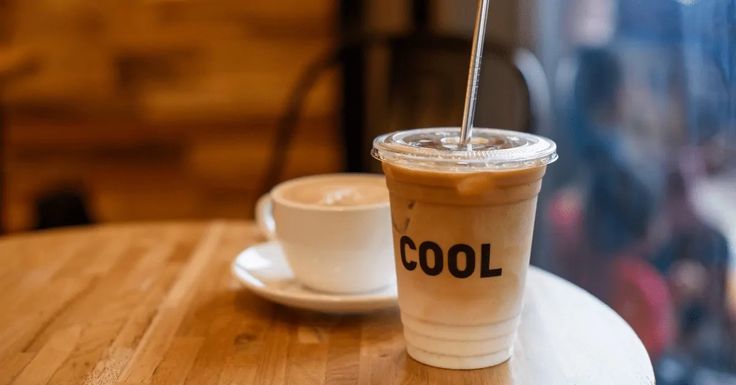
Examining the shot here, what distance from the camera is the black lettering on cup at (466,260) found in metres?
0.65

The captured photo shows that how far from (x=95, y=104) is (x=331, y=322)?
1956 mm

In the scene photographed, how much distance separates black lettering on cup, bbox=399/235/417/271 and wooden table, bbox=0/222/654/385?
87mm

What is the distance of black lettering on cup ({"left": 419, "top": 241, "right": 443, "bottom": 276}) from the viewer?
0.66m

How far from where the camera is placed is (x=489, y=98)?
1.78 metres

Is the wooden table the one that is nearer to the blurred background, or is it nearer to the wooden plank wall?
the blurred background

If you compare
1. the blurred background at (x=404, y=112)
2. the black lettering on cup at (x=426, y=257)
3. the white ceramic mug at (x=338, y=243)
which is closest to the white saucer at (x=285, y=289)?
the white ceramic mug at (x=338, y=243)

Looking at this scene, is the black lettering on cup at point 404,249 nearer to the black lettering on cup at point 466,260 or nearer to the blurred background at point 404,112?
the black lettering on cup at point 466,260

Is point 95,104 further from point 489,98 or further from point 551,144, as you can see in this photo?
point 551,144

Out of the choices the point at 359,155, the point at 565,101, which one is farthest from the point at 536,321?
the point at 359,155

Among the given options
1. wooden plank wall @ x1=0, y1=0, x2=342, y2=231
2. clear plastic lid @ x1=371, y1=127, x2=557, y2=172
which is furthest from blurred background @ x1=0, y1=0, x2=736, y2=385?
clear plastic lid @ x1=371, y1=127, x2=557, y2=172

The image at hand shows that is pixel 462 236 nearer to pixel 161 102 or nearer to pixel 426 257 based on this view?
pixel 426 257

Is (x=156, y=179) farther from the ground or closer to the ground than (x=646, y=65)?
closer to the ground

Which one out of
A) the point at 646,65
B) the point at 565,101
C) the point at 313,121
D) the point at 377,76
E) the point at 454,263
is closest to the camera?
the point at 454,263

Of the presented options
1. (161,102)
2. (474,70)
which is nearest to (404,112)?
(161,102)
